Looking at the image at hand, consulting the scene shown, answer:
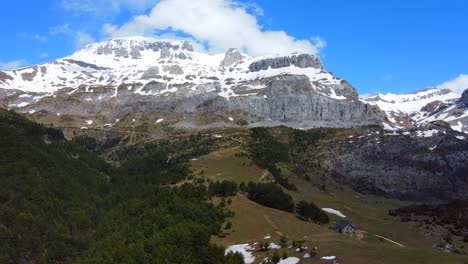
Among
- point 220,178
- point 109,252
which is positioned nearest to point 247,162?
point 220,178

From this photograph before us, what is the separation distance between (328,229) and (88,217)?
90.1m

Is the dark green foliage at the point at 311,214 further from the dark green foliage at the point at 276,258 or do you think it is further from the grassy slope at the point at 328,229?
the dark green foliage at the point at 276,258

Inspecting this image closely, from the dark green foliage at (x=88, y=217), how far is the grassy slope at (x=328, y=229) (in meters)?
6.98

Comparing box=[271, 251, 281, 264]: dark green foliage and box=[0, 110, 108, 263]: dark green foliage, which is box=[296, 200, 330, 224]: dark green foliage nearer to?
box=[271, 251, 281, 264]: dark green foliage

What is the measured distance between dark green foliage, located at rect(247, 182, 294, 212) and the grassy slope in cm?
385

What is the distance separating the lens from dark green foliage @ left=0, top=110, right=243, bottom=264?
8419 centimetres

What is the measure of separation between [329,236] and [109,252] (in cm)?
3767

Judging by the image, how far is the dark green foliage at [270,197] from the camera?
121 meters

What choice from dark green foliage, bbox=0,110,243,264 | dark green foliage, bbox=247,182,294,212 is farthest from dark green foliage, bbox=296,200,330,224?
dark green foliage, bbox=0,110,243,264

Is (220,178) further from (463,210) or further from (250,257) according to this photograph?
(250,257)

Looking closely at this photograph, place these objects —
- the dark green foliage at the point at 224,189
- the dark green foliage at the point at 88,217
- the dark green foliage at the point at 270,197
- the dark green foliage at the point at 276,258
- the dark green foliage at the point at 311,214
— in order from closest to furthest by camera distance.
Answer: the dark green foliage at the point at 276,258 < the dark green foliage at the point at 88,217 < the dark green foliage at the point at 311,214 < the dark green foliage at the point at 270,197 < the dark green foliage at the point at 224,189

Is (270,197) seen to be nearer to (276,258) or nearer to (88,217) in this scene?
(276,258)

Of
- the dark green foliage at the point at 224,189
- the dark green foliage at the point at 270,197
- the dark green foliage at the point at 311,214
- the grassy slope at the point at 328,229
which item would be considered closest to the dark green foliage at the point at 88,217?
the dark green foliage at the point at 224,189

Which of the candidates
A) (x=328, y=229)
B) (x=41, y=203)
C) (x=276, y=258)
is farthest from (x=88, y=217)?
(x=276, y=258)
